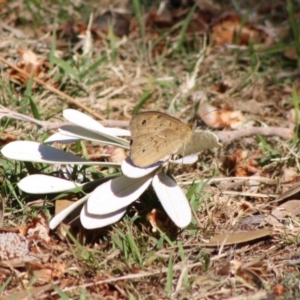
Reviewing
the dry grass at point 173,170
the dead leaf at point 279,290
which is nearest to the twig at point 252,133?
the dry grass at point 173,170

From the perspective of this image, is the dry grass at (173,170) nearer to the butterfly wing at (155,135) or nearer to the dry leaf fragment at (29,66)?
the dry leaf fragment at (29,66)

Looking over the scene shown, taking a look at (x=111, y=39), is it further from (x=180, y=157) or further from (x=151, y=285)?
(x=151, y=285)

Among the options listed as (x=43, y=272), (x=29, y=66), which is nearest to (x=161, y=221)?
(x=43, y=272)

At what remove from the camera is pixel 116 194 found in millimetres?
2559

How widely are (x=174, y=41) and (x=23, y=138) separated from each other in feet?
4.76

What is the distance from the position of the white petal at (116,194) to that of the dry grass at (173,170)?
0.14 metres

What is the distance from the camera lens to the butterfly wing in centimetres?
260

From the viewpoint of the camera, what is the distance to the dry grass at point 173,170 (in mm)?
2432

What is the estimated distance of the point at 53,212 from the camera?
9.04 ft

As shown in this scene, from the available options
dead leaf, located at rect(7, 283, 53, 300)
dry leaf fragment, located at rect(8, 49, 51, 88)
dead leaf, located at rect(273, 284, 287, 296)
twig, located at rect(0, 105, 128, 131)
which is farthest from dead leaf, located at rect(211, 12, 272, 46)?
dead leaf, located at rect(7, 283, 53, 300)

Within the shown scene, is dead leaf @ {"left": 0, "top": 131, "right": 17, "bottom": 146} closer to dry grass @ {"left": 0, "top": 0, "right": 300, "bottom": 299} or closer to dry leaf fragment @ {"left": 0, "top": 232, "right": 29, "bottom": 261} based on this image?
dry grass @ {"left": 0, "top": 0, "right": 300, "bottom": 299}

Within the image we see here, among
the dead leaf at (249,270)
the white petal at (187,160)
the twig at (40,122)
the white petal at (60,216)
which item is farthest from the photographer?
the twig at (40,122)

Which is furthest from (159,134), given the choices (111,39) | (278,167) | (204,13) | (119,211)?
(204,13)

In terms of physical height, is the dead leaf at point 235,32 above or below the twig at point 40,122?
below
